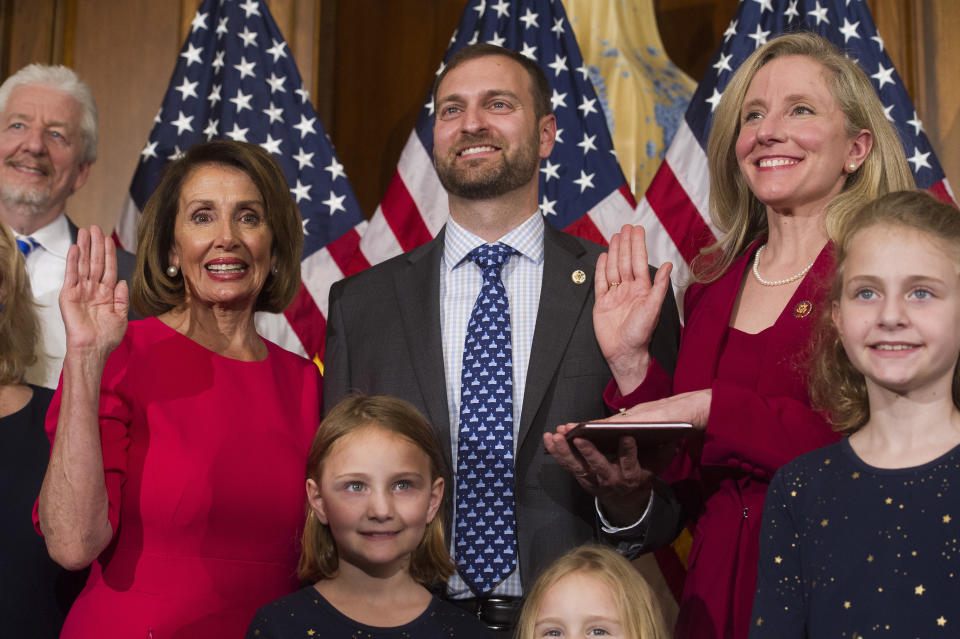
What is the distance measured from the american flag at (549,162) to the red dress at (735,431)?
173 cm

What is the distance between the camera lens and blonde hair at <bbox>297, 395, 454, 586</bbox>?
8.65 feet

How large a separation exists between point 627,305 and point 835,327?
2.24ft

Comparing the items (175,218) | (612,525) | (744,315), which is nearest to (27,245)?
(175,218)

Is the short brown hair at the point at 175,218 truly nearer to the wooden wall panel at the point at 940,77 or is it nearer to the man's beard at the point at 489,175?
the man's beard at the point at 489,175

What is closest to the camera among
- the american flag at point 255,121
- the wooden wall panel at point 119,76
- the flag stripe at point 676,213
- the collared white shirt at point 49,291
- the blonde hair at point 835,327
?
the blonde hair at point 835,327

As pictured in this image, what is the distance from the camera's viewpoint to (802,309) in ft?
8.11

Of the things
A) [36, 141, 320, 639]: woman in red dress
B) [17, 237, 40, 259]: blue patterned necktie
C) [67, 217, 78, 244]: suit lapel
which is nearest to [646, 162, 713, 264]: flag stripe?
[36, 141, 320, 639]: woman in red dress

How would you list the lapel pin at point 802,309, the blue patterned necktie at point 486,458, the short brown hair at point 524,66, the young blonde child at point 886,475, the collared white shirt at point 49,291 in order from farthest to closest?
the collared white shirt at point 49,291 → the short brown hair at point 524,66 → the blue patterned necktie at point 486,458 → the lapel pin at point 802,309 → the young blonde child at point 886,475

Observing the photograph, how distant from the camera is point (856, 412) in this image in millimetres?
2090

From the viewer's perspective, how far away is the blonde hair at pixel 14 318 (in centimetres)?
312

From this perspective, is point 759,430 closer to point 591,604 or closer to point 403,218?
point 591,604

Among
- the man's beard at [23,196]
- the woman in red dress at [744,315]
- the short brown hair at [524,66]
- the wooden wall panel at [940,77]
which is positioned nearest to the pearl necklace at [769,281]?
the woman in red dress at [744,315]

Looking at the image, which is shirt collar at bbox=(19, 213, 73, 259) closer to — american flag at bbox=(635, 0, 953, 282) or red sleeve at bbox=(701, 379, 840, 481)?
american flag at bbox=(635, 0, 953, 282)

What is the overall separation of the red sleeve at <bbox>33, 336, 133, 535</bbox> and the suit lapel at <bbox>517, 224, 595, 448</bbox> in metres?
0.88
